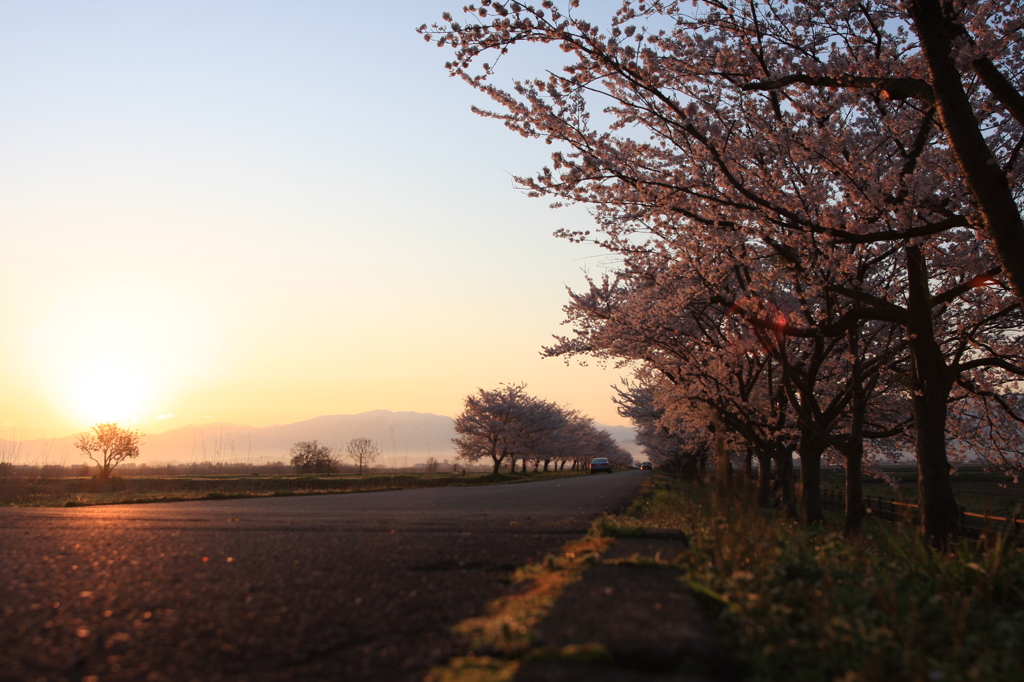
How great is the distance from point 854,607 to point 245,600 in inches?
138

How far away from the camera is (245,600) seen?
3.83 meters

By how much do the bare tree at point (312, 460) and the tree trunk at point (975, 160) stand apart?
57.4 meters

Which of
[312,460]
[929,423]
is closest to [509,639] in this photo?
[929,423]

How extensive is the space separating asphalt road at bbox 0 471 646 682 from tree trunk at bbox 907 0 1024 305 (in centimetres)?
517

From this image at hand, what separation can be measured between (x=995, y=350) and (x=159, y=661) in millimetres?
15138

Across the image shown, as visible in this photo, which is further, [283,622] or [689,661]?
[283,622]

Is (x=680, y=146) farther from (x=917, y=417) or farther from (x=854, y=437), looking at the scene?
Result: (x=854, y=437)

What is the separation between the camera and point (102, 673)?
2744 mm

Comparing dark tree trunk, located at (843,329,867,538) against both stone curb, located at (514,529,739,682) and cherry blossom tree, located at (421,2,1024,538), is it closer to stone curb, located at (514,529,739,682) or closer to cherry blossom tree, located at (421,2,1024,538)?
cherry blossom tree, located at (421,2,1024,538)

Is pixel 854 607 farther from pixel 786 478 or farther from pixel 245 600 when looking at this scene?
pixel 786 478

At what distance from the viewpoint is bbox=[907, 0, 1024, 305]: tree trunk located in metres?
6.88

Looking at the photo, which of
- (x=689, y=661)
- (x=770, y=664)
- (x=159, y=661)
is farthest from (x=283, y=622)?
(x=770, y=664)

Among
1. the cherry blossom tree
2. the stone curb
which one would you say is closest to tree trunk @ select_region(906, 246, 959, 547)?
the cherry blossom tree

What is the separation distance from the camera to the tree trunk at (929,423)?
938 cm
